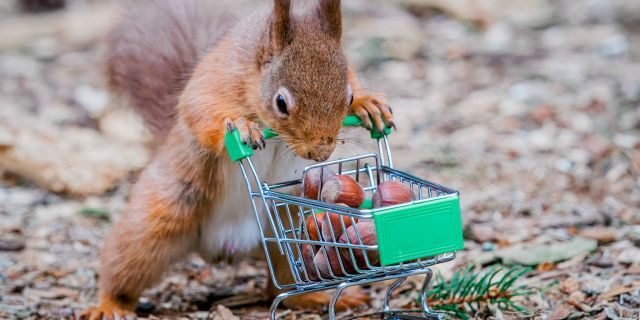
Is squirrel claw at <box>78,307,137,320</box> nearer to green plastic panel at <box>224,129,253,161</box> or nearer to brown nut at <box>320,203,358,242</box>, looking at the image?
green plastic panel at <box>224,129,253,161</box>

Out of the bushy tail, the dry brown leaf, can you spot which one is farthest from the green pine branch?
the bushy tail

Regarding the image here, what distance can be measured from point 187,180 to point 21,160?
1.91 m

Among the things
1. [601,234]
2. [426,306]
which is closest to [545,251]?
[601,234]

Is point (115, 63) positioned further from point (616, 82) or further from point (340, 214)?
point (616, 82)

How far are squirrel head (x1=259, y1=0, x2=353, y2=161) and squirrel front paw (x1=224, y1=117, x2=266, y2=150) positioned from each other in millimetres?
85

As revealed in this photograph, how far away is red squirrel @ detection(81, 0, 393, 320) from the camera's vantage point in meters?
2.76

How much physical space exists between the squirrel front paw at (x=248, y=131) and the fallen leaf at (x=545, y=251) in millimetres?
1277

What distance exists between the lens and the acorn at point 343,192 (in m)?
2.59

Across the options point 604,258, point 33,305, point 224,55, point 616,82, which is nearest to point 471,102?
point 616,82

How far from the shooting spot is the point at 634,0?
751 centimetres

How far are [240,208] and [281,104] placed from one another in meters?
0.64

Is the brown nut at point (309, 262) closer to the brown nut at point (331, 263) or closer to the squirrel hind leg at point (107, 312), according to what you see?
the brown nut at point (331, 263)

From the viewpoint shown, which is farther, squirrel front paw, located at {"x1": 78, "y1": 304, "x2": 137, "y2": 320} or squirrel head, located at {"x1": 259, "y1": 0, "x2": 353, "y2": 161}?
squirrel front paw, located at {"x1": 78, "y1": 304, "x2": 137, "y2": 320}

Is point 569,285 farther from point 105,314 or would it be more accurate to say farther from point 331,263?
point 105,314
